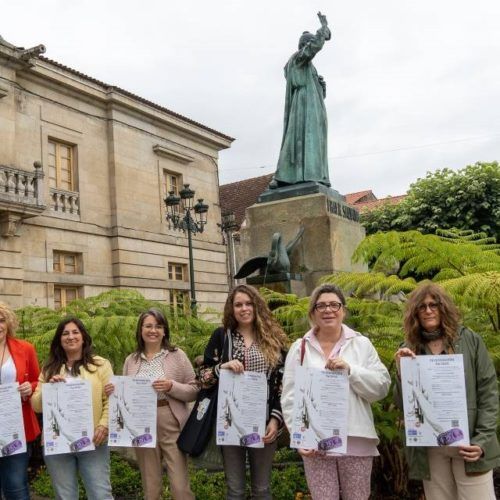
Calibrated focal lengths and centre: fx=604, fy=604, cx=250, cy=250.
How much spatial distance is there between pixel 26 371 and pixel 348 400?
2431 mm

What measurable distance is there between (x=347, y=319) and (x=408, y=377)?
1.54 m

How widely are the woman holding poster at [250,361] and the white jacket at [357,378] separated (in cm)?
33

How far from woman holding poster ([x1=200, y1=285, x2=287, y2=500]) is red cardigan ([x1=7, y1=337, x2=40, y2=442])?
4.36 feet

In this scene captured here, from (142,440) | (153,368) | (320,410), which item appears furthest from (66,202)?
(320,410)

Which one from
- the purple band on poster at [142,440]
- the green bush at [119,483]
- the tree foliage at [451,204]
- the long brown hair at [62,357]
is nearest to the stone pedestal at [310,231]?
the green bush at [119,483]

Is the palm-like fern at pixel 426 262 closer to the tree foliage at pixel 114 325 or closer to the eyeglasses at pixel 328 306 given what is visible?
the eyeglasses at pixel 328 306

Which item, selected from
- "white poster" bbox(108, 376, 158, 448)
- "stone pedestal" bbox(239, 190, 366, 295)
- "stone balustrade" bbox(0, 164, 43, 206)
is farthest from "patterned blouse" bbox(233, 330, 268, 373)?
"stone balustrade" bbox(0, 164, 43, 206)

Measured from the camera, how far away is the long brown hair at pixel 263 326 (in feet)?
13.3

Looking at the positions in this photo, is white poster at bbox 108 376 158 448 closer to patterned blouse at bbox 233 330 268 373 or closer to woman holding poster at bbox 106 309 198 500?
woman holding poster at bbox 106 309 198 500

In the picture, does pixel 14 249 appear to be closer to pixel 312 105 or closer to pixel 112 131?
pixel 112 131

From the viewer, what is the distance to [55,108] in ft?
64.5

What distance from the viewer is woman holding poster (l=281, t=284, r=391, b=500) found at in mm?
3459

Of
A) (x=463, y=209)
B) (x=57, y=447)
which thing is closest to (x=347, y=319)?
(x=57, y=447)

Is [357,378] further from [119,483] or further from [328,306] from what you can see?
[119,483]
